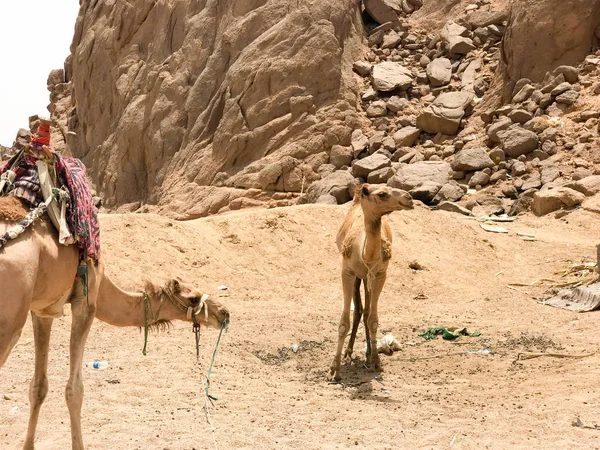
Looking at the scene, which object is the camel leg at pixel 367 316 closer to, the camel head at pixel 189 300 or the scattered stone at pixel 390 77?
the camel head at pixel 189 300

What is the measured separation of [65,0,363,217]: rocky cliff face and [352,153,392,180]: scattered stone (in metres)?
1.78

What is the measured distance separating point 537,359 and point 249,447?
13.8ft

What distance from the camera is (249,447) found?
18.8ft

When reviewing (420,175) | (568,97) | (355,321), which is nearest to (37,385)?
(355,321)

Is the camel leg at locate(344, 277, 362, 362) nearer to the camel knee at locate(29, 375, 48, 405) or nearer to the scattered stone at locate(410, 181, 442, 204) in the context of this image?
the camel knee at locate(29, 375, 48, 405)

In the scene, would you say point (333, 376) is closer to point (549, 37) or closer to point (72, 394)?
point (72, 394)

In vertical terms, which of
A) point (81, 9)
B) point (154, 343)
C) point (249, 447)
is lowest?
point (249, 447)

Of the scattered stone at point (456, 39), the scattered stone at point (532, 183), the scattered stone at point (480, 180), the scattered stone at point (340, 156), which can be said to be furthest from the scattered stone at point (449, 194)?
the scattered stone at point (456, 39)

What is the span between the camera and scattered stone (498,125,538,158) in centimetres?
1980

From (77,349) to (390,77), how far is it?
2048cm

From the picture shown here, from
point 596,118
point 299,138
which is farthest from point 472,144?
point 299,138

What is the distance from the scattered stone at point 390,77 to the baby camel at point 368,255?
1555 centimetres

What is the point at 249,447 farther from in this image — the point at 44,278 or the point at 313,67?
the point at 313,67

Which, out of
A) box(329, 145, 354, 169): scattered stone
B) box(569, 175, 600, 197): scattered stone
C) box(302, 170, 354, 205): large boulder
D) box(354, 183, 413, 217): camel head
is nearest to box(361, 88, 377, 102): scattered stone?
box(329, 145, 354, 169): scattered stone
